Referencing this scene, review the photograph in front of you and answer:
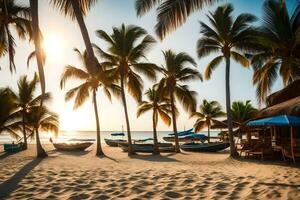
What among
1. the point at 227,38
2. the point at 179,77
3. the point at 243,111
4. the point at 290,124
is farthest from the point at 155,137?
the point at 243,111

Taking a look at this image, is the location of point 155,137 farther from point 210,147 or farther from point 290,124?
point 290,124

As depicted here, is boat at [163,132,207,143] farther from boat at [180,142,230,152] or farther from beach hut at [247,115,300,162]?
beach hut at [247,115,300,162]

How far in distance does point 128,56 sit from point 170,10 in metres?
15.1

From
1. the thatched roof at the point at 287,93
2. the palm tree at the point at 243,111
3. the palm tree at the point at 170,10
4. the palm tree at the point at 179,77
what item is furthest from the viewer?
the palm tree at the point at 243,111

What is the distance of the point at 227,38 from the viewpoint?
18156 mm

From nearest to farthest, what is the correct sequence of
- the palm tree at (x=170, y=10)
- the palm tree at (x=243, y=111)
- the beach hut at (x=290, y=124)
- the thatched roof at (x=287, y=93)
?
the palm tree at (x=170, y=10)
the beach hut at (x=290, y=124)
the thatched roof at (x=287, y=93)
the palm tree at (x=243, y=111)

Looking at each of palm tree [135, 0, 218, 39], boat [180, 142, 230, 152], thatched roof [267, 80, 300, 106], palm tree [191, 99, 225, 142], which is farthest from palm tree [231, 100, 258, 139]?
palm tree [135, 0, 218, 39]

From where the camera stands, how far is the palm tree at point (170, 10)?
688cm

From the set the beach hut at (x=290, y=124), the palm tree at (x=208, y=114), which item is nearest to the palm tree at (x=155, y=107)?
the palm tree at (x=208, y=114)

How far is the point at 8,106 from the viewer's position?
80.3 feet

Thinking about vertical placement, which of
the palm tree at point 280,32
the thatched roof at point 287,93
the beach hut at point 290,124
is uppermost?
the palm tree at point 280,32

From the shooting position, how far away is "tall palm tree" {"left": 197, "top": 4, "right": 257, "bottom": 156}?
17.8 meters

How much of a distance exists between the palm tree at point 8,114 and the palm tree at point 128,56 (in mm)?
9058

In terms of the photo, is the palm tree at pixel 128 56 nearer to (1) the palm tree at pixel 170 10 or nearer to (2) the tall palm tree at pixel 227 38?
(2) the tall palm tree at pixel 227 38
